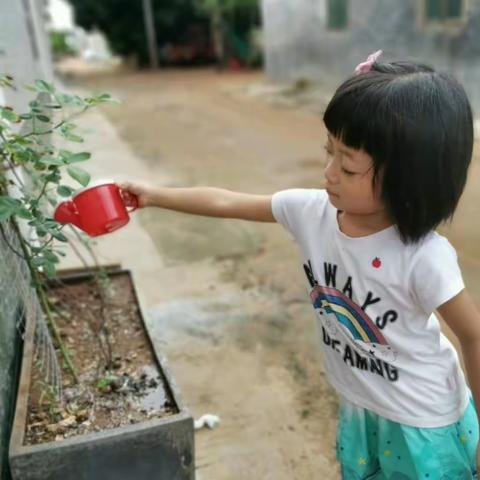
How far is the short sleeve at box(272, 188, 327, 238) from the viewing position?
1.37m

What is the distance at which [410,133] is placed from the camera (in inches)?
42.4

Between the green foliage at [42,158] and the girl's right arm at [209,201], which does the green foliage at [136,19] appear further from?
the girl's right arm at [209,201]

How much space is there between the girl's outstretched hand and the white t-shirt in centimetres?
40

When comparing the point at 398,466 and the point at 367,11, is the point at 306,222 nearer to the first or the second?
the point at 398,466

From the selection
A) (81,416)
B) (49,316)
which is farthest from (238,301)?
(81,416)

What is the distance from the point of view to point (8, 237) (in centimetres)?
193

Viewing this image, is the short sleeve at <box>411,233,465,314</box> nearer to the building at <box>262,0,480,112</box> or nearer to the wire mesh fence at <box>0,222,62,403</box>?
the wire mesh fence at <box>0,222,62,403</box>

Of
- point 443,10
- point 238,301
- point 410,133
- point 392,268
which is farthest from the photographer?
point 443,10

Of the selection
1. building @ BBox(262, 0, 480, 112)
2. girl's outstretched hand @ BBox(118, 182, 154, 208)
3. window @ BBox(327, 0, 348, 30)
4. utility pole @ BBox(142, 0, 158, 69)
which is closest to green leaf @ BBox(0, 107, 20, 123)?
girl's outstretched hand @ BBox(118, 182, 154, 208)

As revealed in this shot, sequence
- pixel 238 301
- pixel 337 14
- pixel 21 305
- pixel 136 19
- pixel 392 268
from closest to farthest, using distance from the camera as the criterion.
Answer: pixel 392 268 → pixel 21 305 → pixel 238 301 → pixel 337 14 → pixel 136 19

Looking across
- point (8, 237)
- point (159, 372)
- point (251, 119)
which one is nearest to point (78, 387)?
point (159, 372)

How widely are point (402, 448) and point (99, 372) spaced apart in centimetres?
113

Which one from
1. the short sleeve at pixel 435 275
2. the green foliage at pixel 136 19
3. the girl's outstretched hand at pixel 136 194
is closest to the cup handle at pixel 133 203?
the girl's outstretched hand at pixel 136 194

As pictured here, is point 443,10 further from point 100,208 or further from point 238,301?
point 100,208
